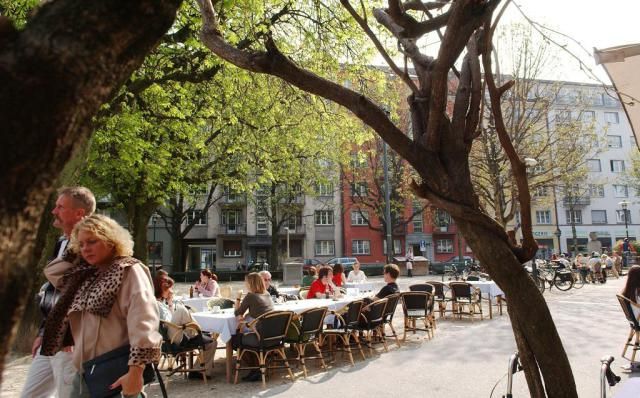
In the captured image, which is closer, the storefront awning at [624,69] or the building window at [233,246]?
the storefront awning at [624,69]

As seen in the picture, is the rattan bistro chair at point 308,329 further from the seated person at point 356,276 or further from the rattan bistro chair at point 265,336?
the seated person at point 356,276

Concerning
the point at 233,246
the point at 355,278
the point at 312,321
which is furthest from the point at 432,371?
the point at 233,246

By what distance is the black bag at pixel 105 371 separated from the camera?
2990mm

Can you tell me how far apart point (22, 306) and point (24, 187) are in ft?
0.92

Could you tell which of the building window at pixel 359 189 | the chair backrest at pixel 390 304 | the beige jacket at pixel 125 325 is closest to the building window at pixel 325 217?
the building window at pixel 359 189

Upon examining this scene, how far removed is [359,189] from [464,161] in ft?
137

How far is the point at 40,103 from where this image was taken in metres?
1.13

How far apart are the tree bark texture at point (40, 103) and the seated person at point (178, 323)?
634 cm

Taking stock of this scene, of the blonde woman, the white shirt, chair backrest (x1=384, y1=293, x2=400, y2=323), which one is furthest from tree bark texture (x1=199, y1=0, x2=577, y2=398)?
the white shirt

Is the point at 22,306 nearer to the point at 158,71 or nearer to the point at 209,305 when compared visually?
the point at 209,305

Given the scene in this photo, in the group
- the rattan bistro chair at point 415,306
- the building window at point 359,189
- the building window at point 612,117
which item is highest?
the building window at point 612,117

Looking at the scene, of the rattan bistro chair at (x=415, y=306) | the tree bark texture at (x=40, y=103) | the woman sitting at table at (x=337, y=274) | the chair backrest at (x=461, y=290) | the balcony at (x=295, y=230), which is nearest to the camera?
the tree bark texture at (x=40, y=103)

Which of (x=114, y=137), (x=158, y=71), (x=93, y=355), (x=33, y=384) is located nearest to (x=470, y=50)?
(x=93, y=355)

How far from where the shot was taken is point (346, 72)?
12891 mm
